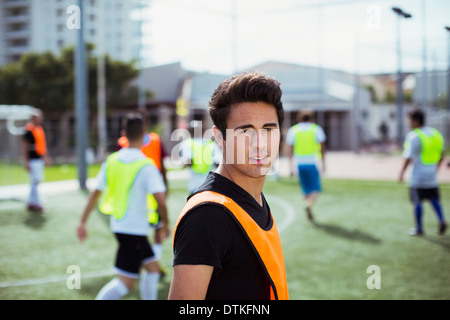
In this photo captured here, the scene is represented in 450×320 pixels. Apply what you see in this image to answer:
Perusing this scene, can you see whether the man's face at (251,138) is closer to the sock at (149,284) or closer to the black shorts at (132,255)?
the black shorts at (132,255)

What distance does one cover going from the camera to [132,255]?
3.55 metres

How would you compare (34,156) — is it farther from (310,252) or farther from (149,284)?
(149,284)

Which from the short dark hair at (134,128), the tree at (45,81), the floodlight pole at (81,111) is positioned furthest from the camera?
the tree at (45,81)

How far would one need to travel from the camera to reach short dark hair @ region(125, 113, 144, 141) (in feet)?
12.8

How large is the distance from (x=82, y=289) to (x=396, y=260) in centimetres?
401

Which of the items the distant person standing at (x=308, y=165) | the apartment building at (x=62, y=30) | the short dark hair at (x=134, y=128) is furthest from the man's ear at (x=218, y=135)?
the apartment building at (x=62, y=30)

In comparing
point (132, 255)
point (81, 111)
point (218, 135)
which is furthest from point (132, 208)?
point (81, 111)

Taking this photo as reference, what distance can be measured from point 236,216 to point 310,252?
16.5ft

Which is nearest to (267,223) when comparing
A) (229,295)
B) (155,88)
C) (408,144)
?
(229,295)

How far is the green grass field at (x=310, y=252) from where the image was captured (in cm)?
457

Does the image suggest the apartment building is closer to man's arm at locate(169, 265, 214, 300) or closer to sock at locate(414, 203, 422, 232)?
sock at locate(414, 203, 422, 232)

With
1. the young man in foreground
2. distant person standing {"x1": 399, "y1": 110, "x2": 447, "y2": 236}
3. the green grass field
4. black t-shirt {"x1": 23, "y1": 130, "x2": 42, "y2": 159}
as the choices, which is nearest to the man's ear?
the young man in foreground

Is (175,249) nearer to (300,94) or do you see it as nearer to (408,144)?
(408,144)

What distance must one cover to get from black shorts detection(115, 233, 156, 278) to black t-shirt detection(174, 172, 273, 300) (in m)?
2.32
